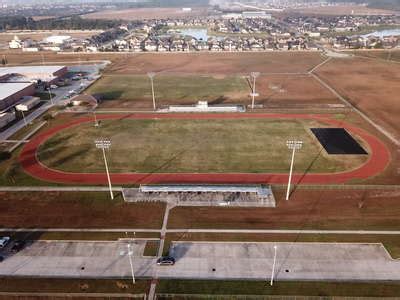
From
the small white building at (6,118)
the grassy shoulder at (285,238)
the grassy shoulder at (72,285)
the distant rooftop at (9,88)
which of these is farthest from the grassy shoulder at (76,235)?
the distant rooftop at (9,88)

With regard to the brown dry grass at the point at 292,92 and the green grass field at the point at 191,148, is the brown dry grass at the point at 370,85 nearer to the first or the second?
the brown dry grass at the point at 292,92

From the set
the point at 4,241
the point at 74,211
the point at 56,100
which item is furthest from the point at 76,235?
the point at 56,100

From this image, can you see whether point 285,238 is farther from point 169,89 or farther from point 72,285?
point 169,89

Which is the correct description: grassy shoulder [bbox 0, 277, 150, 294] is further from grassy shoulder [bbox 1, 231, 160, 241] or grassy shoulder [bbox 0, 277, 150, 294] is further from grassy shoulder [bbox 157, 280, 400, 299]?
grassy shoulder [bbox 1, 231, 160, 241]

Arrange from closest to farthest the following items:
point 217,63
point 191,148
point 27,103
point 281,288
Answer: point 281,288 < point 191,148 < point 27,103 < point 217,63

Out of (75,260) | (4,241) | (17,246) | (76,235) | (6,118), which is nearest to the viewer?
(75,260)

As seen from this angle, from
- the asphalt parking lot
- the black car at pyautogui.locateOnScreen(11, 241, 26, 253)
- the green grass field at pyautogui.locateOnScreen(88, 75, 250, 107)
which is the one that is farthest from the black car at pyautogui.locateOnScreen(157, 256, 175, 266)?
the green grass field at pyautogui.locateOnScreen(88, 75, 250, 107)
